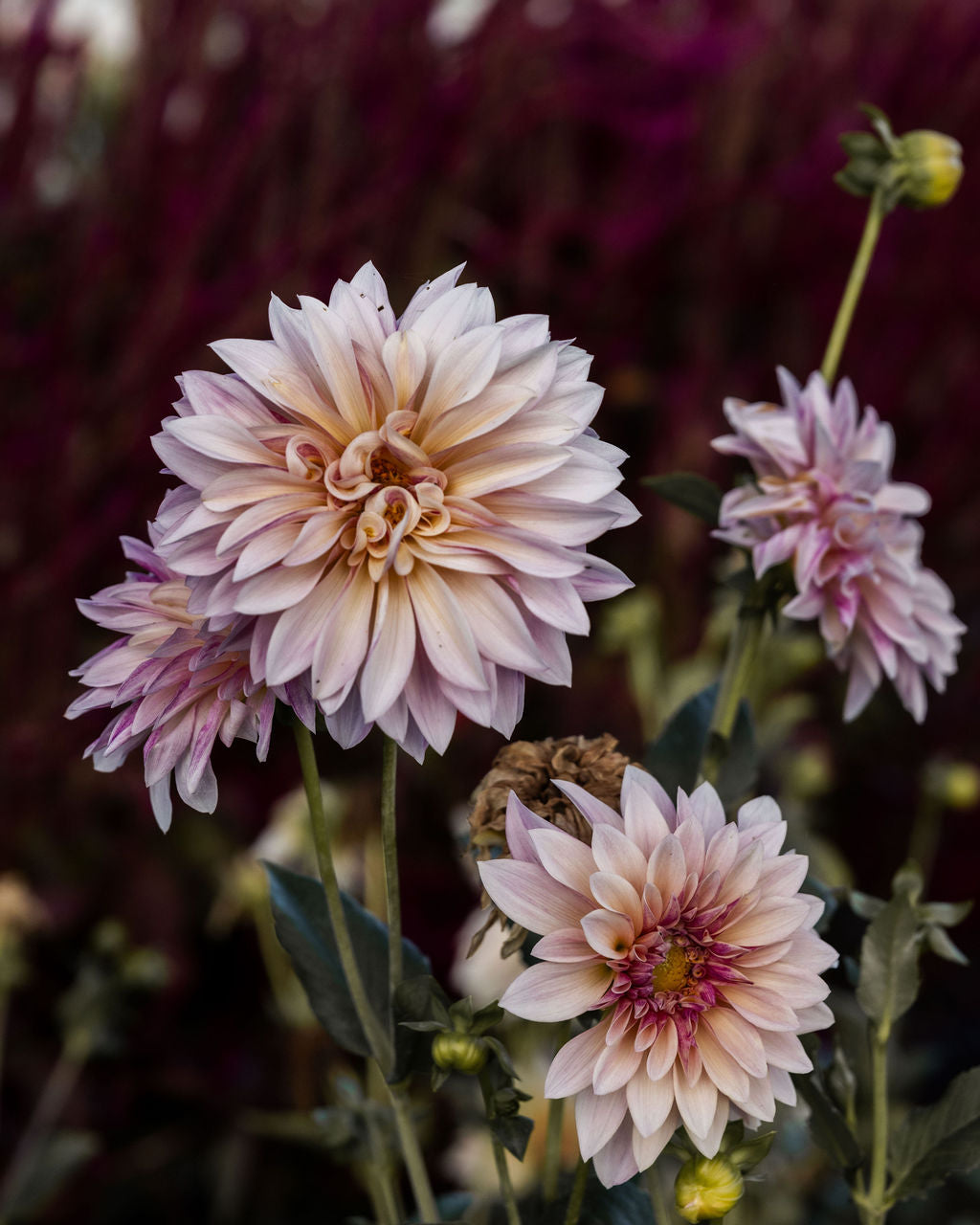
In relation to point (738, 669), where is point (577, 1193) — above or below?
below

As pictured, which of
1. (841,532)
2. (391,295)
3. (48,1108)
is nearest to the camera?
(841,532)

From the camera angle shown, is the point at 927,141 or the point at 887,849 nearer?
the point at 927,141

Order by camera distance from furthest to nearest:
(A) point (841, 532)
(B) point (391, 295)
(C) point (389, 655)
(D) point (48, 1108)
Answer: (B) point (391, 295)
(D) point (48, 1108)
(A) point (841, 532)
(C) point (389, 655)

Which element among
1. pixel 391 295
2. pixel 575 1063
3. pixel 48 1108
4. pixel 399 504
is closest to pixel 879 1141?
pixel 575 1063

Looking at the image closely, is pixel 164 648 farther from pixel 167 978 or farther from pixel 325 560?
pixel 167 978

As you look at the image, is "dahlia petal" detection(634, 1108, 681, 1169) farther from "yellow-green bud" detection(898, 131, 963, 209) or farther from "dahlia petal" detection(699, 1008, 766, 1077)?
"yellow-green bud" detection(898, 131, 963, 209)

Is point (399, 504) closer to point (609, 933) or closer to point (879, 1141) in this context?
point (609, 933)

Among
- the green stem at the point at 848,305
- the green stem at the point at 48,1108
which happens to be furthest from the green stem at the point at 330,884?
the green stem at the point at 48,1108

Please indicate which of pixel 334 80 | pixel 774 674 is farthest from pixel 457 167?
pixel 774 674
